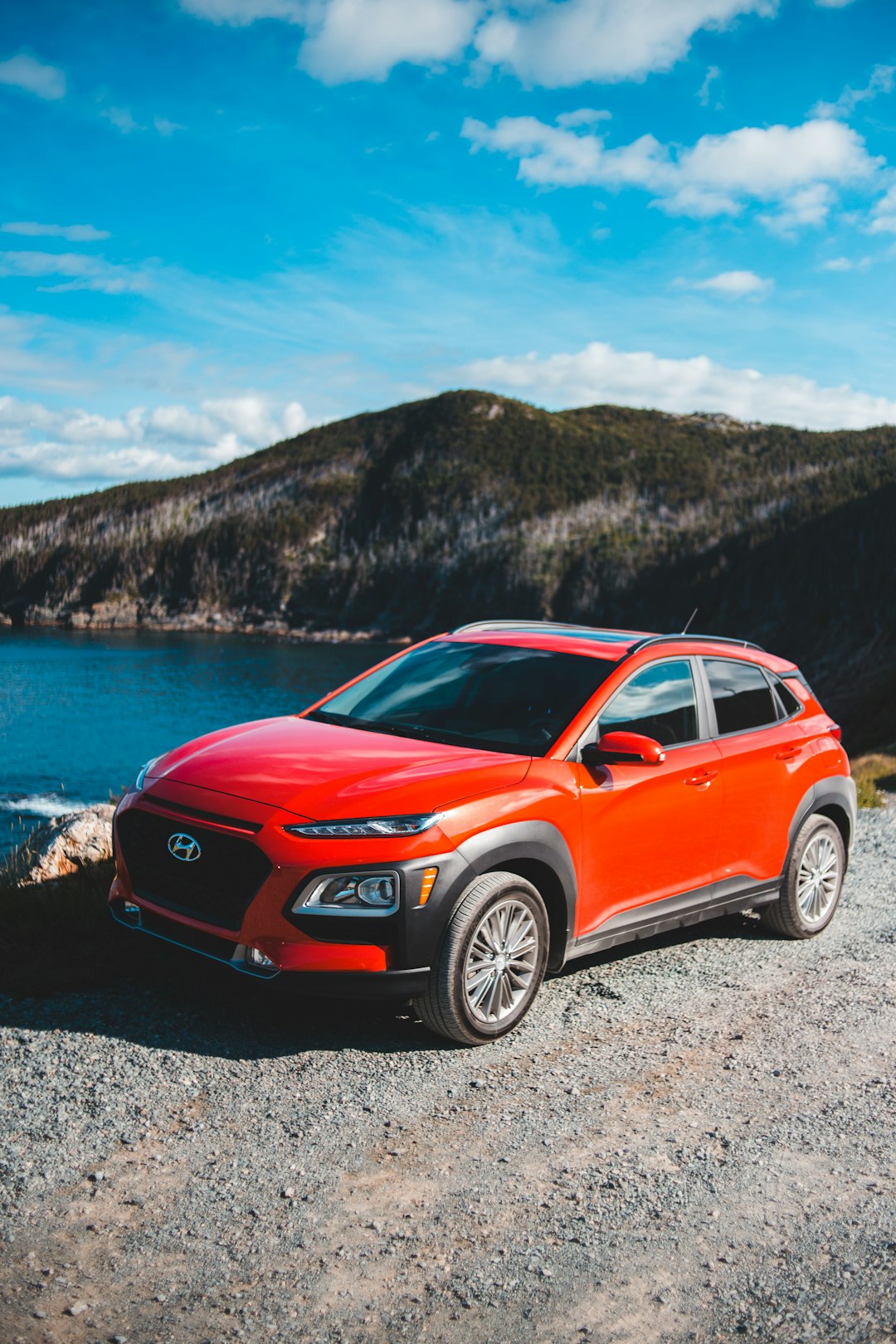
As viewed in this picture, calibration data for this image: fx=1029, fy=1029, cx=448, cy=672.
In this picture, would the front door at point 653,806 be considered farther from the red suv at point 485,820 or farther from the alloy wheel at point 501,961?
the alloy wheel at point 501,961

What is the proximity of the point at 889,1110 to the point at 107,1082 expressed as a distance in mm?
3187

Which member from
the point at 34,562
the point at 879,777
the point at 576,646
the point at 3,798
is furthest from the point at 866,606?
the point at 34,562

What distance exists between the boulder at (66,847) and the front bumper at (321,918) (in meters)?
3.25

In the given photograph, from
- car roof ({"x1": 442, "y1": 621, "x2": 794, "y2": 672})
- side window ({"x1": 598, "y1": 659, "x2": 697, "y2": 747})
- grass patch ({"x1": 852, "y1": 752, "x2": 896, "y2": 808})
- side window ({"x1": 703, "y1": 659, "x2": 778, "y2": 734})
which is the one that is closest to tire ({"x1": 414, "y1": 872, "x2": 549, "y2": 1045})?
side window ({"x1": 598, "y1": 659, "x2": 697, "y2": 747})

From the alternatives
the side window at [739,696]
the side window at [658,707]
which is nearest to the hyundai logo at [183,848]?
the side window at [658,707]

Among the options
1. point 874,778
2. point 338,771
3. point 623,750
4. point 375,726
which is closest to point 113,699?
point 874,778

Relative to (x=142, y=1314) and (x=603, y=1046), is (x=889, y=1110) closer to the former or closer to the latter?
(x=603, y=1046)

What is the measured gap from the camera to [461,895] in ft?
14.5

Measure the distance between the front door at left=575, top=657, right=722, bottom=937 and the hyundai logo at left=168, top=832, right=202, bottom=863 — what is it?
5.94ft

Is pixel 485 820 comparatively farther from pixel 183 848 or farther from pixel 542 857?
pixel 183 848

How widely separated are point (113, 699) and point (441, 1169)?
6888 centimetres

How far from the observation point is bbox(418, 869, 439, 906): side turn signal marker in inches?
168

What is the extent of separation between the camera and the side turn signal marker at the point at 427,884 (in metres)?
4.26

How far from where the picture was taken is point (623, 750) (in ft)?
16.3
